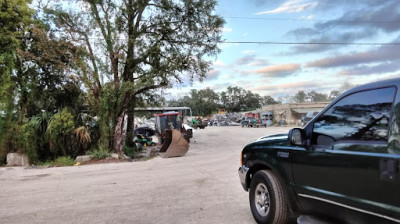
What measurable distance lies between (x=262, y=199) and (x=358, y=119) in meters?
1.83

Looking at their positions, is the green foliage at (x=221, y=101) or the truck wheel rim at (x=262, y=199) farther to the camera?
the green foliage at (x=221, y=101)

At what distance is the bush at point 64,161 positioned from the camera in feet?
40.5

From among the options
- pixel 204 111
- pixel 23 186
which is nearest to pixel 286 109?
pixel 23 186

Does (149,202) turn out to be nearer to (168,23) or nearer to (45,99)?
(45,99)

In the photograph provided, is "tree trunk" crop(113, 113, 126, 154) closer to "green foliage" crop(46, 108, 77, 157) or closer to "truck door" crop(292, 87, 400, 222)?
"green foliage" crop(46, 108, 77, 157)

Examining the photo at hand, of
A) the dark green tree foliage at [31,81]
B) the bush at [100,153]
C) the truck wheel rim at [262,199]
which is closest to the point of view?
the truck wheel rim at [262,199]

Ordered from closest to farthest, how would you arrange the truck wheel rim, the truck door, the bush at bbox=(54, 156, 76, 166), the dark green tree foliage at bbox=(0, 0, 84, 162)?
the truck door, the truck wheel rim, the bush at bbox=(54, 156, 76, 166), the dark green tree foliage at bbox=(0, 0, 84, 162)

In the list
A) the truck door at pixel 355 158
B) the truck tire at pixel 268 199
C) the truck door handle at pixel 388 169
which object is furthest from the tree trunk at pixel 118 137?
the truck door handle at pixel 388 169

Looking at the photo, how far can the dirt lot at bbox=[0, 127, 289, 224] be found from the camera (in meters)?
4.89

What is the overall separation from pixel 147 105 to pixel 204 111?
8989 centimetres

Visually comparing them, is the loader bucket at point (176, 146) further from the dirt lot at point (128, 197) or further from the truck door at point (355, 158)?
the truck door at point (355, 158)

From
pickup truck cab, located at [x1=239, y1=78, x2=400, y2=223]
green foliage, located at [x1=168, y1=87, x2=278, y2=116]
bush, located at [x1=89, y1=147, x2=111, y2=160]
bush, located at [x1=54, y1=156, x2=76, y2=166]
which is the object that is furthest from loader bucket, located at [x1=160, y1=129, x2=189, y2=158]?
green foliage, located at [x1=168, y1=87, x2=278, y2=116]

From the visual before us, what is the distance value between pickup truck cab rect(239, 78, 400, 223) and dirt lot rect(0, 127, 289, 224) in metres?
1.09

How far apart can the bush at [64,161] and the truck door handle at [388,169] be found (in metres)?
12.2
